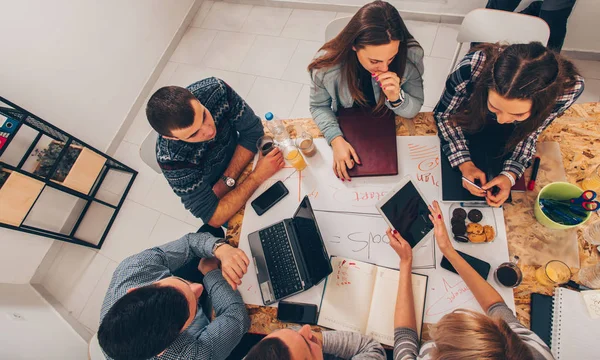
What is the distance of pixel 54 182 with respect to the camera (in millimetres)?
2322

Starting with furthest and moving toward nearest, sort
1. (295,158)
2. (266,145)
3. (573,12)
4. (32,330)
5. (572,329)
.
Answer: (573,12)
(32,330)
(266,145)
(295,158)
(572,329)

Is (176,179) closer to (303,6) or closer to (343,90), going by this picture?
(343,90)

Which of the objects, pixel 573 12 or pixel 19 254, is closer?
pixel 573 12

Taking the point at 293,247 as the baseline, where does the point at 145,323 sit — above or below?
below

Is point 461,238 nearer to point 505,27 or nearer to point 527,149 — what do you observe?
point 527,149

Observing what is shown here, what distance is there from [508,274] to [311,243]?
70 cm

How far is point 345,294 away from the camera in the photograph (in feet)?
4.18

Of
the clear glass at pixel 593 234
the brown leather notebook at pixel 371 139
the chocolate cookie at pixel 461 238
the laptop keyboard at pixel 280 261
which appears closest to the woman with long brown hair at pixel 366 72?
the brown leather notebook at pixel 371 139

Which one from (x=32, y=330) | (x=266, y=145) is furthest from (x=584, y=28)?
(x=32, y=330)

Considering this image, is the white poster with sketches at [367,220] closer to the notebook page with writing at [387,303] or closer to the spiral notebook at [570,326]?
the notebook page with writing at [387,303]

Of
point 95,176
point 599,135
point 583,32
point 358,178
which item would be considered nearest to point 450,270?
point 358,178

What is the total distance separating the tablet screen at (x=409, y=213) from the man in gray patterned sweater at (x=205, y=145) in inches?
21.1

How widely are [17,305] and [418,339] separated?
2486mm

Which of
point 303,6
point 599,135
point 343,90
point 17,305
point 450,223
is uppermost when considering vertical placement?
point 303,6
